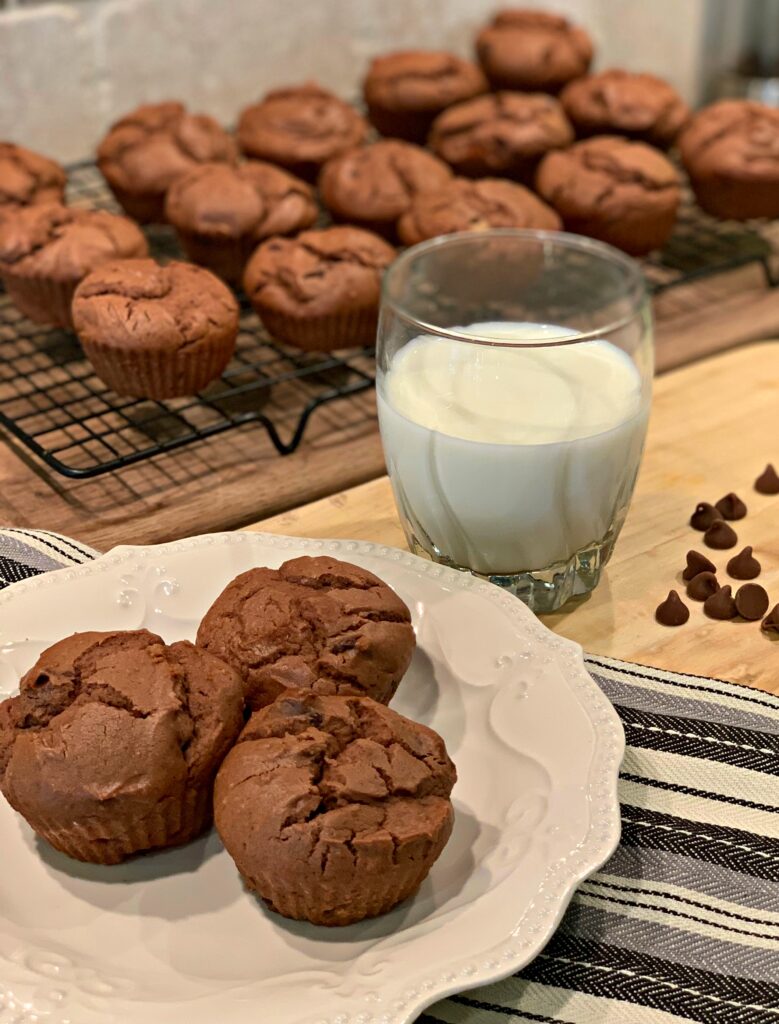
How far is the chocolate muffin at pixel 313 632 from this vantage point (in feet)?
3.66

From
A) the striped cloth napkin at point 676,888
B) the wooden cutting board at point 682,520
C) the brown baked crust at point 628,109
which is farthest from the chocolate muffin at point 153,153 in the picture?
the striped cloth napkin at point 676,888

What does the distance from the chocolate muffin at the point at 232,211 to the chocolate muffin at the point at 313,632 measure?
1.02 m

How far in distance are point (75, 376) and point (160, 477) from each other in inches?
12.8

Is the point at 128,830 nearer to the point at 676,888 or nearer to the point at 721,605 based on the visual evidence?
the point at 676,888

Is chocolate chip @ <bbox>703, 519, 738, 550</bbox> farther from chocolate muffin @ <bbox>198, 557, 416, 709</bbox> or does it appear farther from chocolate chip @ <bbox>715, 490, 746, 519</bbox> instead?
chocolate muffin @ <bbox>198, 557, 416, 709</bbox>

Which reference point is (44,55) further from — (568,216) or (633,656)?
(633,656)

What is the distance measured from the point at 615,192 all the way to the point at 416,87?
1.92ft

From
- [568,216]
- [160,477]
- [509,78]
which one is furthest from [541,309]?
[509,78]

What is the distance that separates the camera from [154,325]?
5.60ft

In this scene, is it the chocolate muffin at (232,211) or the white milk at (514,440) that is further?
the chocolate muffin at (232,211)

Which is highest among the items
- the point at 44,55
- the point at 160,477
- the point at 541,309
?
the point at 44,55

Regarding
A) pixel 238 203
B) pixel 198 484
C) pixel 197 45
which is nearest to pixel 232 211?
pixel 238 203

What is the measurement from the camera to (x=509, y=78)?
265 centimetres

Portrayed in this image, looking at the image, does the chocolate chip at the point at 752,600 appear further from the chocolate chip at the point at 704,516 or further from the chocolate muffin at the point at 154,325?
the chocolate muffin at the point at 154,325
